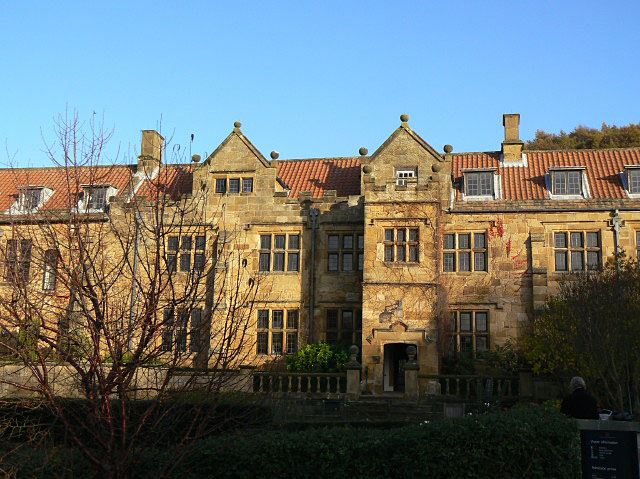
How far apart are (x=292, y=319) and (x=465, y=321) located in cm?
634

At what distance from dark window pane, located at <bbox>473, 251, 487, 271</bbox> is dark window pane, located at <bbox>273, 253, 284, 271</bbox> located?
23.5 ft

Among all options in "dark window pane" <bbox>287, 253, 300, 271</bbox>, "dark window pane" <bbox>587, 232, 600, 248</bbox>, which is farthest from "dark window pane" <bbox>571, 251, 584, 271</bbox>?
"dark window pane" <bbox>287, 253, 300, 271</bbox>

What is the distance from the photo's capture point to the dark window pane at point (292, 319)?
88.4 ft

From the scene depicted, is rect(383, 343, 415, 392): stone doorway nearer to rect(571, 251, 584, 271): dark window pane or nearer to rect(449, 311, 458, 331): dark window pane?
rect(449, 311, 458, 331): dark window pane

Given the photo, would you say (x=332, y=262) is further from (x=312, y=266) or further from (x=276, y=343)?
(x=276, y=343)

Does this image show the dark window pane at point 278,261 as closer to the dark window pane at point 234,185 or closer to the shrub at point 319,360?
the dark window pane at point 234,185

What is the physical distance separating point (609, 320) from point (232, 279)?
44.9 ft

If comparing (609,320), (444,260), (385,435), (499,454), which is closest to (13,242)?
(385,435)

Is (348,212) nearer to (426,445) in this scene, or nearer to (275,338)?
(275,338)

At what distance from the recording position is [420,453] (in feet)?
37.1

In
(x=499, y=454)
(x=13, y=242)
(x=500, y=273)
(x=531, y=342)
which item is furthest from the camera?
(x=500, y=273)

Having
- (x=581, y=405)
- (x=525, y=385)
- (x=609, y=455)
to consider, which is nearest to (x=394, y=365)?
(x=525, y=385)

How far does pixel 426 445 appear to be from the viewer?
37.4ft

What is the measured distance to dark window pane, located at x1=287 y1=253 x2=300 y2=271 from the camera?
27.4 metres
